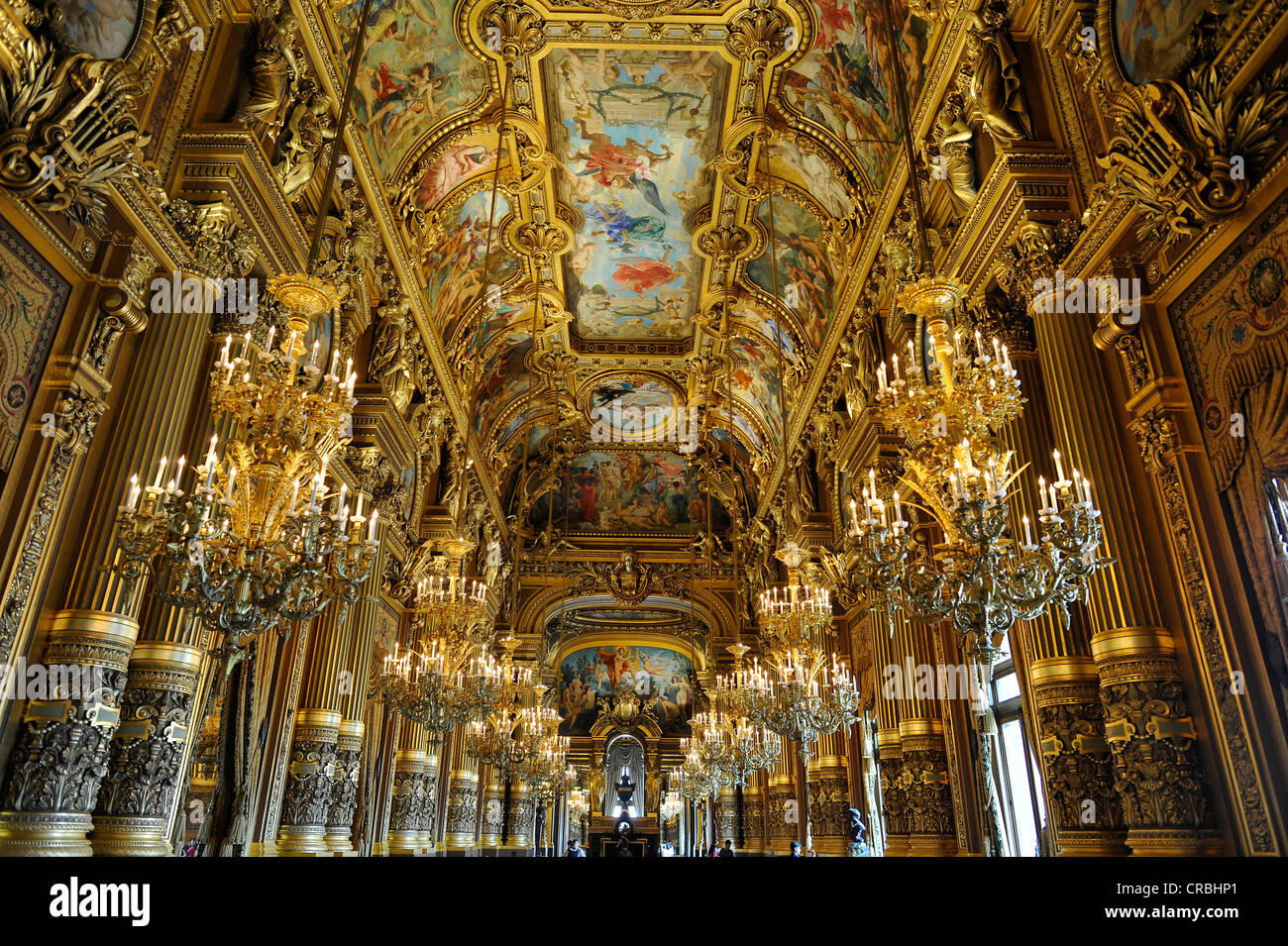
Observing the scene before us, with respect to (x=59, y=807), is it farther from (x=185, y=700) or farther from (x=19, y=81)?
(x=19, y=81)

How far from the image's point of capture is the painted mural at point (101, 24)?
5.21 meters

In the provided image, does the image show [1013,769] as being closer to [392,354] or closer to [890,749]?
[890,749]

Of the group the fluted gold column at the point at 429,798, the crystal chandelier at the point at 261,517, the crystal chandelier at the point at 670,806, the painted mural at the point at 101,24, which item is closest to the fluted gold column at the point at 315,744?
the fluted gold column at the point at 429,798

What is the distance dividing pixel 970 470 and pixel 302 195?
7.74 metres

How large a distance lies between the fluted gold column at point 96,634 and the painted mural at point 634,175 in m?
7.80

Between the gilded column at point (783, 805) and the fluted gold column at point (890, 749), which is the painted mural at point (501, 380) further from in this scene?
the gilded column at point (783, 805)

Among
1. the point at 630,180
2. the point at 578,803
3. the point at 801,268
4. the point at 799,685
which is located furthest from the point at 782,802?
the point at 578,803

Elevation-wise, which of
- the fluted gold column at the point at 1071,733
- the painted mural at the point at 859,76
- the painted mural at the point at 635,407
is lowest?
the fluted gold column at the point at 1071,733

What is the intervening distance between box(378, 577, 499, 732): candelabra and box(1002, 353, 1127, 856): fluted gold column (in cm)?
654

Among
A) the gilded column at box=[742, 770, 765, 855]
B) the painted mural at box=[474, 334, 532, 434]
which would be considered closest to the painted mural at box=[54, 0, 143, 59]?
the painted mural at box=[474, 334, 532, 434]

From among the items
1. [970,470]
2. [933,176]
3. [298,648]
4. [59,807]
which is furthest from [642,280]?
[59,807]

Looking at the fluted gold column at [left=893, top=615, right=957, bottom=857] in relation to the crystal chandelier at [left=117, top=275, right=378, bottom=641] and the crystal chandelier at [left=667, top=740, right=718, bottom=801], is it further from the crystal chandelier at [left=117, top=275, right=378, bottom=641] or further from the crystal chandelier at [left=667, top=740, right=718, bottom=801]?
the crystal chandelier at [left=667, top=740, right=718, bottom=801]

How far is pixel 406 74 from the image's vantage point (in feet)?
35.2

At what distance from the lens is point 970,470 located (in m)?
4.89
